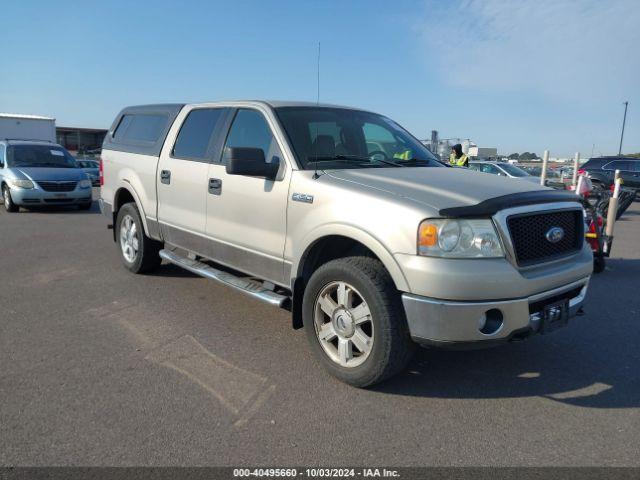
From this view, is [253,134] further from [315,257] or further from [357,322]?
[357,322]

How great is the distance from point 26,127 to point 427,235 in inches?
1026

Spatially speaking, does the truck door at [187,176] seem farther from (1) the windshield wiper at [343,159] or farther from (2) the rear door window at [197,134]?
(1) the windshield wiper at [343,159]

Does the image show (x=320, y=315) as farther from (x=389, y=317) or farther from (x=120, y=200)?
(x=120, y=200)

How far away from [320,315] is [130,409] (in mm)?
Answer: 1367

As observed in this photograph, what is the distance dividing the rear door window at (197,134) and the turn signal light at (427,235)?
250cm

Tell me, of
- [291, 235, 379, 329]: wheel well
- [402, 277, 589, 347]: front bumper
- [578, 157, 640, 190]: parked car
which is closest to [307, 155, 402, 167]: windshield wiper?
[291, 235, 379, 329]: wheel well

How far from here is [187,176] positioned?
16.5 ft

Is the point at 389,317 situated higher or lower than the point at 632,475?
higher

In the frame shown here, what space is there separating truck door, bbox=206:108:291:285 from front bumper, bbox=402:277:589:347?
1.28 meters

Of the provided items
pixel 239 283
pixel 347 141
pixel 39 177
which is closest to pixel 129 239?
pixel 239 283

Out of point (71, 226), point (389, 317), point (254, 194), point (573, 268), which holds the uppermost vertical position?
point (254, 194)

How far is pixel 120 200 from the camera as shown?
6.59 m

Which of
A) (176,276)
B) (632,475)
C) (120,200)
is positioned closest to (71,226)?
(120,200)

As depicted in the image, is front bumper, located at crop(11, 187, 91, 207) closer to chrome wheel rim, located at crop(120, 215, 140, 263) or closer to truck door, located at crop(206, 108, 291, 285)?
chrome wheel rim, located at crop(120, 215, 140, 263)
